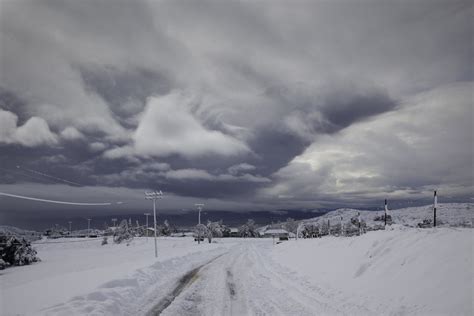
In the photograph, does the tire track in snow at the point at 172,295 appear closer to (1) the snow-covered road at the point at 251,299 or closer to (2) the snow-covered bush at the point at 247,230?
(1) the snow-covered road at the point at 251,299

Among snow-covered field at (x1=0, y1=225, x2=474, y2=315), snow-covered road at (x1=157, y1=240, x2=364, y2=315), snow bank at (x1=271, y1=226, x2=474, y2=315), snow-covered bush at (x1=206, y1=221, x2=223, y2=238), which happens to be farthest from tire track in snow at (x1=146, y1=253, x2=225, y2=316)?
snow-covered bush at (x1=206, y1=221, x2=223, y2=238)

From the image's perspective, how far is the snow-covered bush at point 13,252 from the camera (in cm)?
5834

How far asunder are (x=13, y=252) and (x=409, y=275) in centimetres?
6947

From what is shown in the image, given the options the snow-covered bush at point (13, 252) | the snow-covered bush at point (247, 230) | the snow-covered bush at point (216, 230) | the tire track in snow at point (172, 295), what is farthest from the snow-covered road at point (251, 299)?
the snow-covered bush at point (247, 230)

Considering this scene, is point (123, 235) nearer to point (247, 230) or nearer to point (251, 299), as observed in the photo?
point (247, 230)

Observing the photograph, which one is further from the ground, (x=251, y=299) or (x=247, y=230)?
(x=251, y=299)

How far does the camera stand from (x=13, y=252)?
59281mm

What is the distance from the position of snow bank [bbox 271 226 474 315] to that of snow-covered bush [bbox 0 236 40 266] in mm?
61213

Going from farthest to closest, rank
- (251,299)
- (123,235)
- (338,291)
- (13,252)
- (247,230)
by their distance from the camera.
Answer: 1. (247,230)
2. (123,235)
3. (13,252)
4. (338,291)
5. (251,299)

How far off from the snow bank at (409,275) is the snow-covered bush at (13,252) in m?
61.2

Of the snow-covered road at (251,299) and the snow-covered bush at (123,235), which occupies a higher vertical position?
the snow-covered road at (251,299)

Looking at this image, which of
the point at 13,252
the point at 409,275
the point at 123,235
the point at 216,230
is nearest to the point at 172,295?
the point at 409,275

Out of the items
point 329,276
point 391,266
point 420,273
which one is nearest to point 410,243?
point 391,266

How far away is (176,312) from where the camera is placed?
40.5ft
